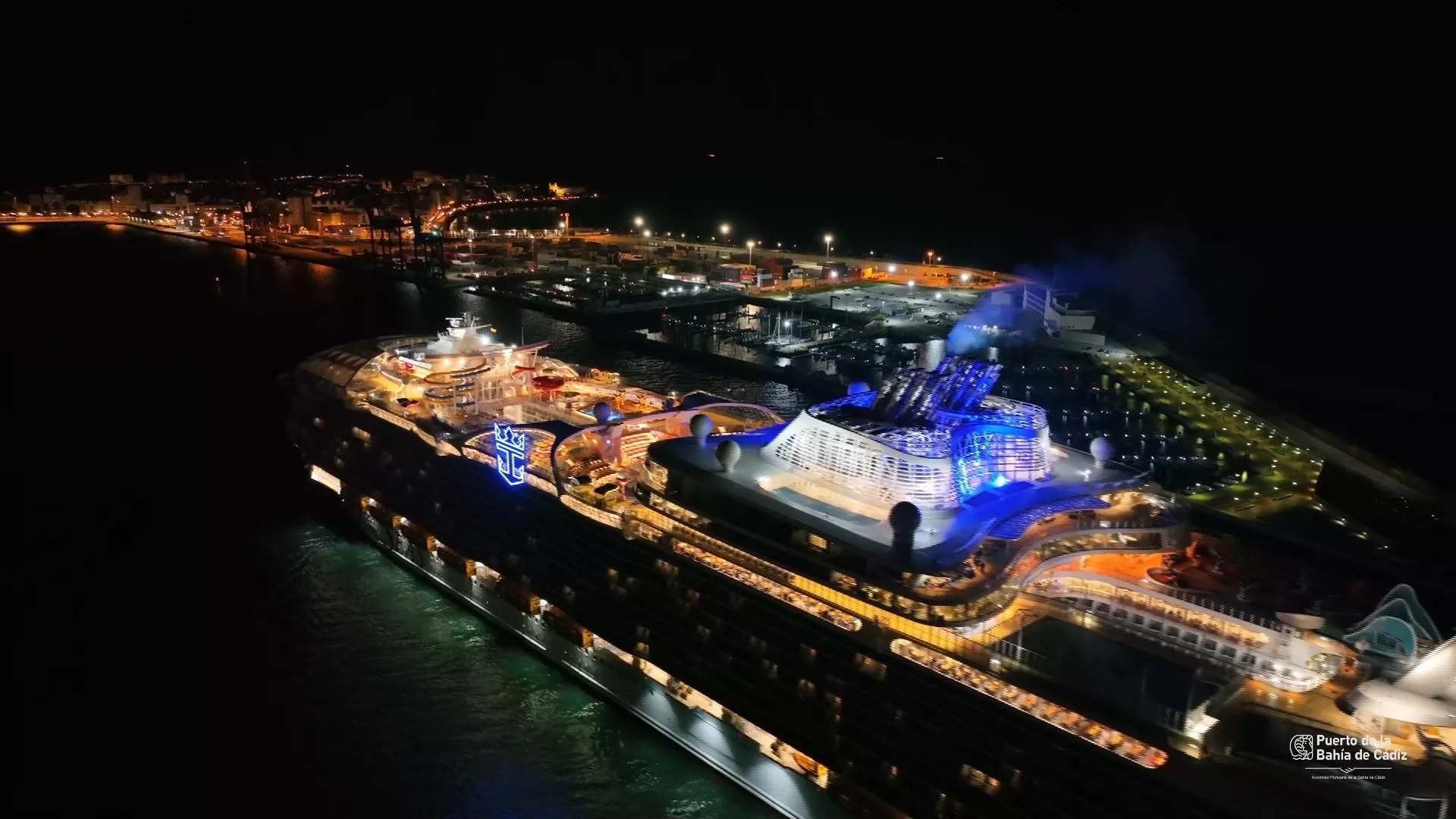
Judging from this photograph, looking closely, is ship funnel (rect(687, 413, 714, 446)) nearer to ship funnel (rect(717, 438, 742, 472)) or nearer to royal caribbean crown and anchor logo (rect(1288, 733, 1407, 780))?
ship funnel (rect(717, 438, 742, 472))

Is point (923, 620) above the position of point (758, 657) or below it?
above

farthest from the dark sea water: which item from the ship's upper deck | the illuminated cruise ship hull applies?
the ship's upper deck

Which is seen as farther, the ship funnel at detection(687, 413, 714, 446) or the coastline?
the coastline

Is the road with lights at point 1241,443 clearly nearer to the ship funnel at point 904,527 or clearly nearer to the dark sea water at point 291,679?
the ship funnel at point 904,527

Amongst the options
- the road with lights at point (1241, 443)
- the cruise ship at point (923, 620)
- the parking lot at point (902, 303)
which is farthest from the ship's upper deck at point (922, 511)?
the parking lot at point (902, 303)

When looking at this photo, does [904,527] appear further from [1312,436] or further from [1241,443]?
[1312,436]

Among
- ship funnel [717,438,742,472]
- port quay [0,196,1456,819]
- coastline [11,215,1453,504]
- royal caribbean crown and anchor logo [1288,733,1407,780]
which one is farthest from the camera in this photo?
coastline [11,215,1453,504]

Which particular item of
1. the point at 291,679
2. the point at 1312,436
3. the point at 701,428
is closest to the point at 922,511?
the point at 701,428

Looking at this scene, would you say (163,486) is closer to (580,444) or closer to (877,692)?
(580,444)
